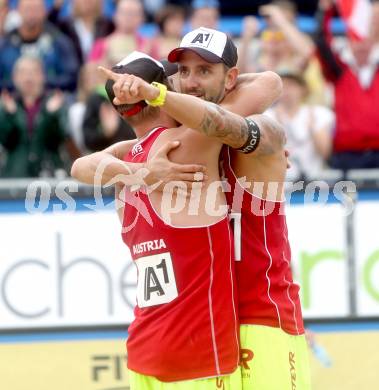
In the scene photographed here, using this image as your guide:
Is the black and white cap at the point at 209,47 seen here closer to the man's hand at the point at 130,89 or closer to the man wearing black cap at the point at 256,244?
the man wearing black cap at the point at 256,244

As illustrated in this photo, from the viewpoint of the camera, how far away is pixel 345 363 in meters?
8.30

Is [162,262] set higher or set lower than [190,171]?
lower

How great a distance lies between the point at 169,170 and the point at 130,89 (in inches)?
27.0

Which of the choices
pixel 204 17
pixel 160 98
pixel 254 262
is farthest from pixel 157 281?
pixel 204 17

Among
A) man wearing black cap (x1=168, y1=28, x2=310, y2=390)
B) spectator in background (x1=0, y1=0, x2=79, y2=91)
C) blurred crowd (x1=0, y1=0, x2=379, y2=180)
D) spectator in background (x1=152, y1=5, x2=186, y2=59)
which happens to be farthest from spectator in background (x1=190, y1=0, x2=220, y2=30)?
man wearing black cap (x1=168, y1=28, x2=310, y2=390)

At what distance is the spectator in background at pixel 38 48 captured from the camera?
437 inches

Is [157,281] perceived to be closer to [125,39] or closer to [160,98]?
[160,98]

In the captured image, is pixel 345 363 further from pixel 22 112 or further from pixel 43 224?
pixel 22 112

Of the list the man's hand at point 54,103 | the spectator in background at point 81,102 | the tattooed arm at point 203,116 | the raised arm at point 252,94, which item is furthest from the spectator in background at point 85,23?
Result: the tattooed arm at point 203,116

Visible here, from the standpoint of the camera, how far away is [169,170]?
518cm

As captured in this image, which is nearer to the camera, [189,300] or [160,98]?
[160,98]

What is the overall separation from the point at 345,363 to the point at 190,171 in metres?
3.59

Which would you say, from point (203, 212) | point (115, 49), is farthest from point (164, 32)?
point (203, 212)

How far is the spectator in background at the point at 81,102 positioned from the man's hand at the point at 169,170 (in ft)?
15.4
